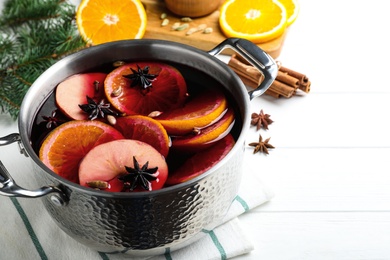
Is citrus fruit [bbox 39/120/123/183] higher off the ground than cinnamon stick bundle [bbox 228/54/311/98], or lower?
higher

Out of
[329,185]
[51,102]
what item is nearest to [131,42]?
[51,102]

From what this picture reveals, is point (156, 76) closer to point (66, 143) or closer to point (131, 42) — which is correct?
point (131, 42)

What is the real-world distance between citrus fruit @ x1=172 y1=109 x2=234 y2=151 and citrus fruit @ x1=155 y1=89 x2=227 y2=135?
2 cm

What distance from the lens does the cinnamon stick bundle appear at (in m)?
2.13

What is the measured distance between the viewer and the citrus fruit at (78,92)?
1665 mm

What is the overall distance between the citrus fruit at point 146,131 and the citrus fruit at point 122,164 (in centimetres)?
5

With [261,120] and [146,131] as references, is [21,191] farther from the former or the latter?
[261,120]

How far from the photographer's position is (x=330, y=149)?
197cm

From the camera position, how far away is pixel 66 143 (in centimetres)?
154

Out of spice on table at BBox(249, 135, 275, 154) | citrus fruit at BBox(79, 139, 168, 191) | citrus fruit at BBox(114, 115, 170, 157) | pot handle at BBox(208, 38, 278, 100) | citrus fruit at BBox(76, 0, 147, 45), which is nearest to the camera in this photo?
citrus fruit at BBox(79, 139, 168, 191)

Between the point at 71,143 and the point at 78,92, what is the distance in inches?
8.7

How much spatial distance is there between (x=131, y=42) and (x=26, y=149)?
53cm

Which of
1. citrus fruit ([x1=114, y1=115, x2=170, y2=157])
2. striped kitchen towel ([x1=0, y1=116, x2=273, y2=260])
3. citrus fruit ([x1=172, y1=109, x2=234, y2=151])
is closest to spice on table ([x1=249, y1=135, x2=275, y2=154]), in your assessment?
striped kitchen towel ([x1=0, y1=116, x2=273, y2=260])

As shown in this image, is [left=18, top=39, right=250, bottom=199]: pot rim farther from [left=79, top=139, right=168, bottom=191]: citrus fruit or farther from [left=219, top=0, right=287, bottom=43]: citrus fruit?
[left=219, top=0, right=287, bottom=43]: citrus fruit
